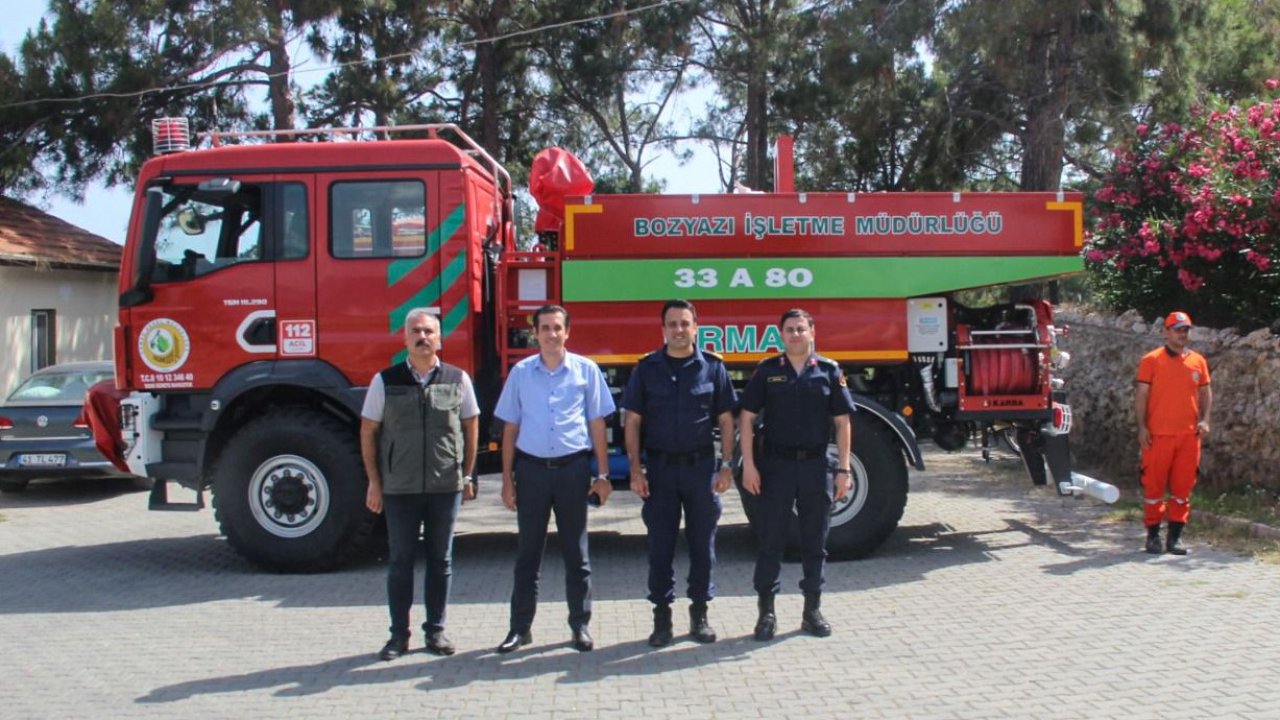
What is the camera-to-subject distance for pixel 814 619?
5996 mm

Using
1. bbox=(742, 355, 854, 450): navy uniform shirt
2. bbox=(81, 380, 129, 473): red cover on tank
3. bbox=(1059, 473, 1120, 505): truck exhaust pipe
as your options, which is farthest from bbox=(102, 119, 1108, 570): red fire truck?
bbox=(742, 355, 854, 450): navy uniform shirt

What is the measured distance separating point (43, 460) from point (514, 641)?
25.9 ft

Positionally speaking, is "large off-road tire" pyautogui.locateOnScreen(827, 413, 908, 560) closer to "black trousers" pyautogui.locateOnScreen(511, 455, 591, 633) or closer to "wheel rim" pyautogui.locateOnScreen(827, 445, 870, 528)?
"wheel rim" pyautogui.locateOnScreen(827, 445, 870, 528)

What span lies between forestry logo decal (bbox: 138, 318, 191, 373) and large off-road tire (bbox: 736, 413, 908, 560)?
13.0ft

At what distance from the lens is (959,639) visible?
19.4 ft

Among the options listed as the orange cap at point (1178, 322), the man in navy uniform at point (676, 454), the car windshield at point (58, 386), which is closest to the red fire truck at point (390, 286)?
the orange cap at point (1178, 322)

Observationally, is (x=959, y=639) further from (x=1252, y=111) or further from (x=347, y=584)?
(x=1252, y=111)

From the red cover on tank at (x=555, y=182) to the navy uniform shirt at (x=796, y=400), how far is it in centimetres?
267

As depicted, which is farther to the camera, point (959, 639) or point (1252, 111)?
point (1252, 111)

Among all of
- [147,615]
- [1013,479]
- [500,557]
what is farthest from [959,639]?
[1013,479]

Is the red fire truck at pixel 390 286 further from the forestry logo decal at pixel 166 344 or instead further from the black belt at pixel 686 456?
the black belt at pixel 686 456

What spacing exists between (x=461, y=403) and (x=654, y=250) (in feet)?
7.48

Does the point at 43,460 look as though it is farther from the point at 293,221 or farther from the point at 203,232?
the point at 293,221

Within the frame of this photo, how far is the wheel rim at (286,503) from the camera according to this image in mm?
7645
